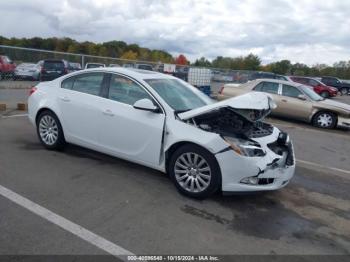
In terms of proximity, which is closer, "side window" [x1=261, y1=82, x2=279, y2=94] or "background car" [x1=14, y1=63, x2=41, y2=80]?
"side window" [x1=261, y1=82, x2=279, y2=94]

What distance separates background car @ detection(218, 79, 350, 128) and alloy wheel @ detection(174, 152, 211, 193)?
8563mm

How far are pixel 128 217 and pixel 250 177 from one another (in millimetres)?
1548

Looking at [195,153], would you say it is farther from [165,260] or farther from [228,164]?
[165,260]

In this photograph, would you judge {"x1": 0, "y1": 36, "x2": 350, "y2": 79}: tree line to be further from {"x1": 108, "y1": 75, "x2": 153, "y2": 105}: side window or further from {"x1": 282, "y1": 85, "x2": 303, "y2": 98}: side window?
{"x1": 108, "y1": 75, "x2": 153, "y2": 105}: side window

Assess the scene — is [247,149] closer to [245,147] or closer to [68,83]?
[245,147]

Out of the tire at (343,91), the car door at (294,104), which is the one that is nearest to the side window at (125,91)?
the car door at (294,104)

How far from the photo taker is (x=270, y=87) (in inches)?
522

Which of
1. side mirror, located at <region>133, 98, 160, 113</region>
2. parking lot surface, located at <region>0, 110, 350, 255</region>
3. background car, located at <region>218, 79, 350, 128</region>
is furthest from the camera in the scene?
background car, located at <region>218, 79, 350, 128</region>

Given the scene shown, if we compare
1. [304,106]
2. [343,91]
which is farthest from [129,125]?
[343,91]

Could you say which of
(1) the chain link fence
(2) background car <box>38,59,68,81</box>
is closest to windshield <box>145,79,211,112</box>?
(1) the chain link fence

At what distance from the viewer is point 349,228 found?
4242 millimetres

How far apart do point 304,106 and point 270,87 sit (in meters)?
1.43

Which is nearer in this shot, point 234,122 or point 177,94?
point 234,122

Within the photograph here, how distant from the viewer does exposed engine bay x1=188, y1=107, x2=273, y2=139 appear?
4660 mm
